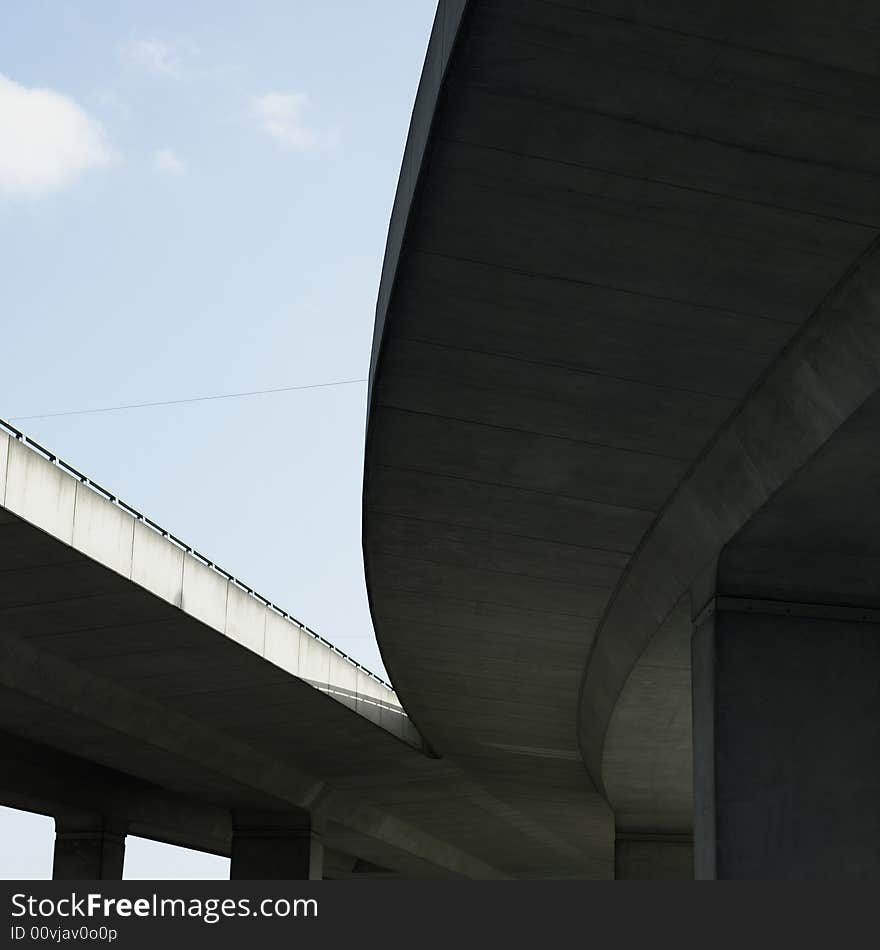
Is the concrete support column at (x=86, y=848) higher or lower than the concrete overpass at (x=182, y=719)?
lower

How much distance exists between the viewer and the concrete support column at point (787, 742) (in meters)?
15.1

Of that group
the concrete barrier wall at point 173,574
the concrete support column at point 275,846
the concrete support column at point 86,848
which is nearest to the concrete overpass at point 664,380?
the concrete barrier wall at point 173,574

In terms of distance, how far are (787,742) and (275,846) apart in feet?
89.3

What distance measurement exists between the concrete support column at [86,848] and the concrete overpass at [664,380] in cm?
2592

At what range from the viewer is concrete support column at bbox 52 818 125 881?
4438cm

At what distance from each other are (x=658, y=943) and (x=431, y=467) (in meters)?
7.70

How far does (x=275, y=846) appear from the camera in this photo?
4019 centimetres

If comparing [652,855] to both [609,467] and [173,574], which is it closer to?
[173,574]

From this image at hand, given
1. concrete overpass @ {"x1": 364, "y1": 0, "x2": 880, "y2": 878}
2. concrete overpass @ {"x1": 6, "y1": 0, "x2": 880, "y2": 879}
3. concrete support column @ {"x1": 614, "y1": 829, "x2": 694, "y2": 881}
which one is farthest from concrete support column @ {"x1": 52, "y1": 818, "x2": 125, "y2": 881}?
concrete overpass @ {"x1": 364, "y1": 0, "x2": 880, "y2": 878}

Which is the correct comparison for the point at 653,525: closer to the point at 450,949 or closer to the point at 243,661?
the point at 450,949

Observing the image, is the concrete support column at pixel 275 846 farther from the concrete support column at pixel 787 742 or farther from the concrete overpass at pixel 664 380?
the concrete support column at pixel 787 742

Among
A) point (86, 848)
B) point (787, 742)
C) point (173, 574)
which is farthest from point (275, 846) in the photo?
point (787, 742)

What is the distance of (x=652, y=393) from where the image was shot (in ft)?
45.3

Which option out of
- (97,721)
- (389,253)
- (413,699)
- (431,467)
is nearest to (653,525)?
(431,467)
